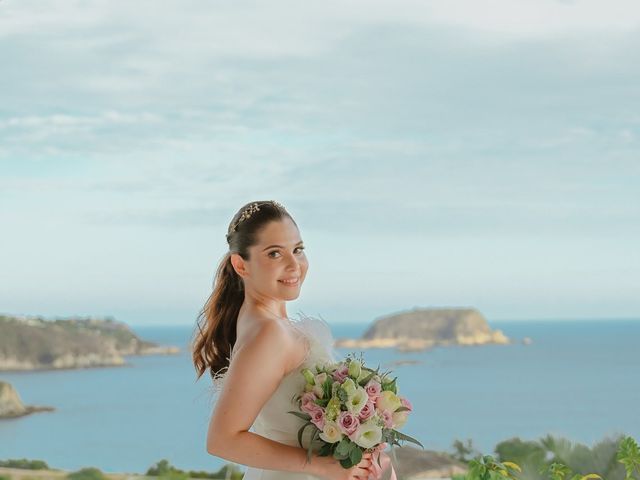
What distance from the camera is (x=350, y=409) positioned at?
2.11m

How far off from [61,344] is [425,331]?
16.2 feet

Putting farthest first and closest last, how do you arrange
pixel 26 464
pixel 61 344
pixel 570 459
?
pixel 61 344
pixel 26 464
pixel 570 459

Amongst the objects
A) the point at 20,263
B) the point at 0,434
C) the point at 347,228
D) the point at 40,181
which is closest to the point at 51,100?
the point at 40,181

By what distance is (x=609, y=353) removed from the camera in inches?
598

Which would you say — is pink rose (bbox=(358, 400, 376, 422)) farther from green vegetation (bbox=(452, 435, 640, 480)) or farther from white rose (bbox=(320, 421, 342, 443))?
green vegetation (bbox=(452, 435, 640, 480))

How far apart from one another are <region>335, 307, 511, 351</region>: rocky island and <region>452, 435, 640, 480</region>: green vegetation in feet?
23.7

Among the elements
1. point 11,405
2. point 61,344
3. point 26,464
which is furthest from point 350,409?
point 11,405

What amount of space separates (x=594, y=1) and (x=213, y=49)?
442cm

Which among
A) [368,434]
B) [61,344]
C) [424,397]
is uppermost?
[368,434]

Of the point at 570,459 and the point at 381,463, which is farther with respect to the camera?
the point at 570,459

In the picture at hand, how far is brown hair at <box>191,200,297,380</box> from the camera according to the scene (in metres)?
2.32

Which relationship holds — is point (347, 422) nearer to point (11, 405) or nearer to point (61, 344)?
point (61, 344)

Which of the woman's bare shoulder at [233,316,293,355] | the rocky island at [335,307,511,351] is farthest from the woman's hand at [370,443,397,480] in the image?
the rocky island at [335,307,511,351]

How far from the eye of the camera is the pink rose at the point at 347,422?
211 centimetres
